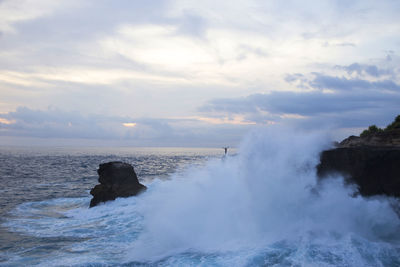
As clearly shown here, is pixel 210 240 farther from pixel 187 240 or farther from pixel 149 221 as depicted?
pixel 149 221

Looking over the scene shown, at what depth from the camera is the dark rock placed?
967cm

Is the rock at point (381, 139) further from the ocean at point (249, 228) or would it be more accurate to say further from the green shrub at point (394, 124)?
the green shrub at point (394, 124)

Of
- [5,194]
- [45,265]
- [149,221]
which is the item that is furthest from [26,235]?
[5,194]

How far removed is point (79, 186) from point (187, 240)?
789 inches

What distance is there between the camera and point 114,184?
1911 cm

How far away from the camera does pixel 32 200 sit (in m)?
19.8

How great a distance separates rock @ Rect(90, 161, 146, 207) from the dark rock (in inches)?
492

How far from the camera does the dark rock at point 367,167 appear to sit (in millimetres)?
9671

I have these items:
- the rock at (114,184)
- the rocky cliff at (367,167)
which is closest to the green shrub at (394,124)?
the rocky cliff at (367,167)

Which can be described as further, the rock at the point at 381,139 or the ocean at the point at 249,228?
the rock at the point at 381,139

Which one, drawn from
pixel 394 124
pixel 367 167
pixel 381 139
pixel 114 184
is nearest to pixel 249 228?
pixel 367 167

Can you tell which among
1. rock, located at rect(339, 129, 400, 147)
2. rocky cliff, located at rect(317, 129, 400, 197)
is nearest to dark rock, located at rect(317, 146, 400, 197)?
rocky cliff, located at rect(317, 129, 400, 197)

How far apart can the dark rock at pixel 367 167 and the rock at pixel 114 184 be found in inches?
492

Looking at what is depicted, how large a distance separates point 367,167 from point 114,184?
565 inches
